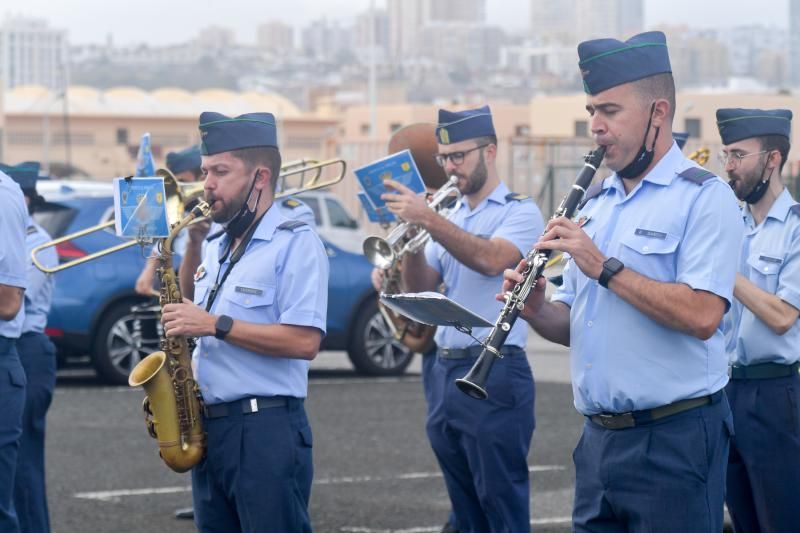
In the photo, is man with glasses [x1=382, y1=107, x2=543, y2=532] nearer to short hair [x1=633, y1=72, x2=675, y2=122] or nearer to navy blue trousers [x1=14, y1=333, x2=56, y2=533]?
navy blue trousers [x1=14, y1=333, x2=56, y2=533]

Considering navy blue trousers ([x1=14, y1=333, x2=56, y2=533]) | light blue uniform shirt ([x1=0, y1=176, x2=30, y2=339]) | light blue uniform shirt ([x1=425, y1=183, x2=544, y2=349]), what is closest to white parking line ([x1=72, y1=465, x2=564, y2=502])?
navy blue trousers ([x1=14, y1=333, x2=56, y2=533])

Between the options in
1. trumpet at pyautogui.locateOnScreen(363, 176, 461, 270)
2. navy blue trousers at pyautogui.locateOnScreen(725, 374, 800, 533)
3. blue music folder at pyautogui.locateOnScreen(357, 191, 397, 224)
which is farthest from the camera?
trumpet at pyautogui.locateOnScreen(363, 176, 461, 270)

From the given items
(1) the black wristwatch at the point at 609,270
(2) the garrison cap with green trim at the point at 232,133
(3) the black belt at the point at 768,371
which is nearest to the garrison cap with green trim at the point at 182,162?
(2) the garrison cap with green trim at the point at 232,133

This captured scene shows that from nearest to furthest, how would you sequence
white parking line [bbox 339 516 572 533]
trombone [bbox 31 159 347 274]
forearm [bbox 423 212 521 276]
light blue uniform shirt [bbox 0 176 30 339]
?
light blue uniform shirt [bbox 0 176 30 339], forearm [bbox 423 212 521 276], trombone [bbox 31 159 347 274], white parking line [bbox 339 516 572 533]

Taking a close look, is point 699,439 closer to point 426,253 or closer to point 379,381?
point 426,253

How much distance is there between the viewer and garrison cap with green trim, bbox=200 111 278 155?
17.3 ft

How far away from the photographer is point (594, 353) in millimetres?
4539

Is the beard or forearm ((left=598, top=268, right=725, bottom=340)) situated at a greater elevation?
the beard

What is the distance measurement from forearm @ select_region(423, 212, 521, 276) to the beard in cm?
36

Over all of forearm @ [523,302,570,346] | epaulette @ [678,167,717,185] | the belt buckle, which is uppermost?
epaulette @ [678,167,717,185]

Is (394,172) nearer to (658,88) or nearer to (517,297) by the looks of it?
(517,297)

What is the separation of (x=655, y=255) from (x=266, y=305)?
1426 mm

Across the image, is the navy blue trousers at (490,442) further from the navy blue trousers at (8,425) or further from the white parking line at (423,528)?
the navy blue trousers at (8,425)

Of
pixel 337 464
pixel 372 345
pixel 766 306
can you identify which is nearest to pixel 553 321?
pixel 766 306
